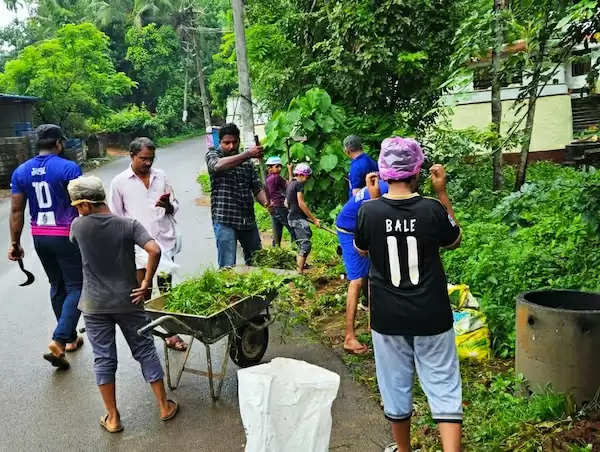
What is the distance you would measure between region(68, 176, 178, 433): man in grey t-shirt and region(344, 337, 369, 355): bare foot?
1948mm

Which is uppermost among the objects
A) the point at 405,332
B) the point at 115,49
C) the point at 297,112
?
the point at 115,49

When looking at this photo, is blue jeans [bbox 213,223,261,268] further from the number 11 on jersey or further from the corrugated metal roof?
the corrugated metal roof

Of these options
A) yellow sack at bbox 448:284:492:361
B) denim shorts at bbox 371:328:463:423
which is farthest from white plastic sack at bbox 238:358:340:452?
yellow sack at bbox 448:284:492:361

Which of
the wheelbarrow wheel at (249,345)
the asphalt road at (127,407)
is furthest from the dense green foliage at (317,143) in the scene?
the wheelbarrow wheel at (249,345)

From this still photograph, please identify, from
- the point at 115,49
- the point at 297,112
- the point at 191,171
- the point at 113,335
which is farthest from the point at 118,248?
the point at 115,49

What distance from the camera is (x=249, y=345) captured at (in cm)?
518

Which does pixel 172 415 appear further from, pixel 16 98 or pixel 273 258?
pixel 16 98

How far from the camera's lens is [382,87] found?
12047mm

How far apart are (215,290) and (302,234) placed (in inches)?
153

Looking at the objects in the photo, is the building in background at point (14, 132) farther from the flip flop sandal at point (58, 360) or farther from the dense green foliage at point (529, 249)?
the flip flop sandal at point (58, 360)

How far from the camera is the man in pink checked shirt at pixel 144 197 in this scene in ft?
17.4

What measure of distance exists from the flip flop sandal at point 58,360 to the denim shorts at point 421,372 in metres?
3.33

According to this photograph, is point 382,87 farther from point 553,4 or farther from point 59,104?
point 59,104

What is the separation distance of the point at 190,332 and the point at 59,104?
90.5 feet
